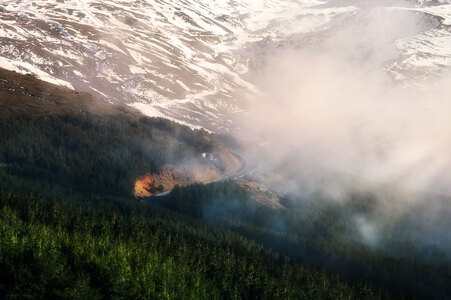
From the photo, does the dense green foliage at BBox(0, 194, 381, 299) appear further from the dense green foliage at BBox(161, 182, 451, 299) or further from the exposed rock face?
the exposed rock face

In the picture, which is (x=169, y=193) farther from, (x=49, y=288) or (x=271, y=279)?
(x=49, y=288)

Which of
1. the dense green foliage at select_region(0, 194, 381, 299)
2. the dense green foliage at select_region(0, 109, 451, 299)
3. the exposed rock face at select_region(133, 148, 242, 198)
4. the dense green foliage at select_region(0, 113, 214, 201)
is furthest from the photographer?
the exposed rock face at select_region(133, 148, 242, 198)

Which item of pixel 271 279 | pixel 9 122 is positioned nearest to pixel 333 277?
pixel 271 279

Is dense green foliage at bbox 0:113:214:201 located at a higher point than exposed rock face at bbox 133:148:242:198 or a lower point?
higher

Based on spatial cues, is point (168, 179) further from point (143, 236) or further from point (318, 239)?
point (143, 236)

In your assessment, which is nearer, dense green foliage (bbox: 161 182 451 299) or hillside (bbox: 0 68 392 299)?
hillside (bbox: 0 68 392 299)

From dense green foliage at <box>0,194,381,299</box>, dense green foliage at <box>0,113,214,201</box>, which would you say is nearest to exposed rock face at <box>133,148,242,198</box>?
dense green foliage at <box>0,113,214,201</box>
